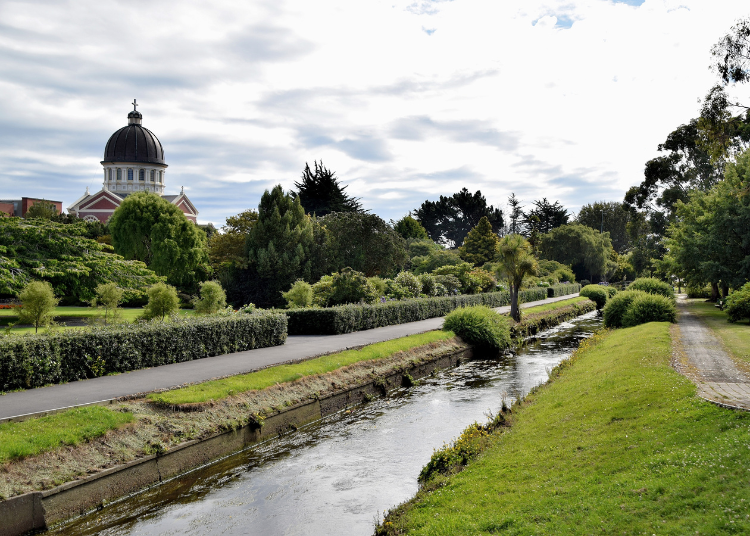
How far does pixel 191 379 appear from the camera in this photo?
39.2 ft

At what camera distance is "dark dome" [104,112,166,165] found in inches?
3526

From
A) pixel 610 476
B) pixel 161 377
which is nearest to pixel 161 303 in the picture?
pixel 161 377

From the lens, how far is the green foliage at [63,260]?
2056cm

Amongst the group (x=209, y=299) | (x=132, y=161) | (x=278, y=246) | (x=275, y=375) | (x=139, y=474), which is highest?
(x=132, y=161)

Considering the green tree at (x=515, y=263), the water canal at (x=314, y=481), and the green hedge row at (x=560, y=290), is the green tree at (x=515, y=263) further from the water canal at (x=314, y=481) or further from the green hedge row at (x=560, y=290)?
the green hedge row at (x=560, y=290)

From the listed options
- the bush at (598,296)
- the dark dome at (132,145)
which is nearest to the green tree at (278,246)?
the bush at (598,296)

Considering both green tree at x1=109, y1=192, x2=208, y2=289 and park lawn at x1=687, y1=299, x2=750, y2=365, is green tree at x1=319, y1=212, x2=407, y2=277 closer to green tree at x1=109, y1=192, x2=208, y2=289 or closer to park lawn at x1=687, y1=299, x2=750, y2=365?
green tree at x1=109, y1=192, x2=208, y2=289

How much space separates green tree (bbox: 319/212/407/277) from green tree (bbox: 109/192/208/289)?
12048 millimetres

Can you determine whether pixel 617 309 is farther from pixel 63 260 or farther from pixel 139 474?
pixel 63 260

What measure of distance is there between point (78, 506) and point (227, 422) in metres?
3.16

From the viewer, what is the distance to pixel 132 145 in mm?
89812

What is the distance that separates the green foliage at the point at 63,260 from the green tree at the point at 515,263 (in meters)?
17.3

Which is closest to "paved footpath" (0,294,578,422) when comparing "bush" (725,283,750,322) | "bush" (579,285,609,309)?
"bush" (725,283,750,322)

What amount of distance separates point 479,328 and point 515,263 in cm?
779
